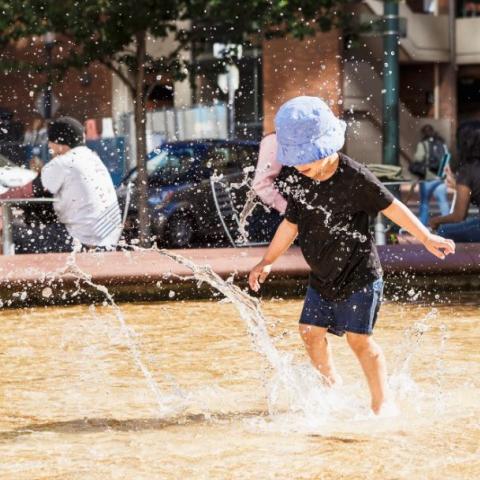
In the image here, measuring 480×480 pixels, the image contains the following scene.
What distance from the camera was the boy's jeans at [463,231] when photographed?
10844 millimetres

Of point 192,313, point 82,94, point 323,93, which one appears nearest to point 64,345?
point 192,313

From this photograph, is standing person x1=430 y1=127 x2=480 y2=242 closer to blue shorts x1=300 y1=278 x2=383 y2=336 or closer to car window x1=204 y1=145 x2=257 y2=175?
blue shorts x1=300 y1=278 x2=383 y2=336

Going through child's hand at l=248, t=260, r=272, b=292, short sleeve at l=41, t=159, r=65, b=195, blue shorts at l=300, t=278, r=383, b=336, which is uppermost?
short sleeve at l=41, t=159, r=65, b=195

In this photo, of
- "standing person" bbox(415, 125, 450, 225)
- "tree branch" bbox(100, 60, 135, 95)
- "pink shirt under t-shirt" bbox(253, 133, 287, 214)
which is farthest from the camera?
"standing person" bbox(415, 125, 450, 225)

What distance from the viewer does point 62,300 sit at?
9.70 meters

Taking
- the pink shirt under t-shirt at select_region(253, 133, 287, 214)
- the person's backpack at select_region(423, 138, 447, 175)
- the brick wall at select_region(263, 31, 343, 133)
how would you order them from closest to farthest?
1. the pink shirt under t-shirt at select_region(253, 133, 287, 214)
2. the person's backpack at select_region(423, 138, 447, 175)
3. the brick wall at select_region(263, 31, 343, 133)

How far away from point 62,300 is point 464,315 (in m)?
2.86

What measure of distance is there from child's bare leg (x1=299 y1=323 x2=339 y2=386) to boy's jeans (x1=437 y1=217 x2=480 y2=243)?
17.3ft

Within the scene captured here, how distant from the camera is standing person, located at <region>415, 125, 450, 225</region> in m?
19.5

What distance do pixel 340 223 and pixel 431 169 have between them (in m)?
17.1

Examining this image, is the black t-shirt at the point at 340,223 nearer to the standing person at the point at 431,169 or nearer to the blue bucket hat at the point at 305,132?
the blue bucket hat at the point at 305,132

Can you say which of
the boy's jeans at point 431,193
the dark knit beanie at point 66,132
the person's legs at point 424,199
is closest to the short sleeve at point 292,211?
the dark knit beanie at point 66,132

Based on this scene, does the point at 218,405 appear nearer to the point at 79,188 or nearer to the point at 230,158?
the point at 79,188

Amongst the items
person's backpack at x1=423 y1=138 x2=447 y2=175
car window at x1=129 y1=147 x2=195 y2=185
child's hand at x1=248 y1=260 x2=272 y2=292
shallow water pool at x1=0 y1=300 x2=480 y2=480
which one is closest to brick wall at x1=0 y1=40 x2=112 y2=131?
person's backpack at x1=423 y1=138 x2=447 y2=175
